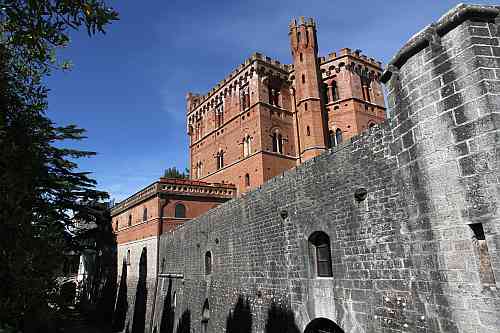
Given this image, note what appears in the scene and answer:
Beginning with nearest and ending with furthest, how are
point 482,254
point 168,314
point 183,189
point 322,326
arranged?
point 482,254
point 322,326
point 168,314
point 183,189

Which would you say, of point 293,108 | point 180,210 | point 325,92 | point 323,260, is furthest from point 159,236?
point 325,92

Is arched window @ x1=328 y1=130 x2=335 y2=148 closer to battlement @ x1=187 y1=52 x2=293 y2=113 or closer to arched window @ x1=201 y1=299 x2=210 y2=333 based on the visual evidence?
battlement @ x1=187 y1=52 x2=293 y2=113

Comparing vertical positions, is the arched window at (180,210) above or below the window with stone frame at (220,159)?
below

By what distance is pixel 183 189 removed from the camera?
1011 inches

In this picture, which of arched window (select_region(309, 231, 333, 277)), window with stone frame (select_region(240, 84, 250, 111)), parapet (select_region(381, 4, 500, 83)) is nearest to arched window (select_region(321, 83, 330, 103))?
window with stone frame (select_region(240, 84, 250, 111))

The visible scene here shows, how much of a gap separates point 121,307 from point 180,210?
9793 millimetres

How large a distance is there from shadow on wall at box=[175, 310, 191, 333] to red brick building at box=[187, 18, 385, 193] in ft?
38.3

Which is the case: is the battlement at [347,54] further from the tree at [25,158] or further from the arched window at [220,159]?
the tree at [25,158]

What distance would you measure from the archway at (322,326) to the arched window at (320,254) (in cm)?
108

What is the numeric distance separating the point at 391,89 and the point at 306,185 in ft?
12.3

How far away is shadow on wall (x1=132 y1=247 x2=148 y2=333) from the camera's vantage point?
909 inches

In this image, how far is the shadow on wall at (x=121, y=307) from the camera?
2639cm

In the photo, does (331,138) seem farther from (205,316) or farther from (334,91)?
(205,316)

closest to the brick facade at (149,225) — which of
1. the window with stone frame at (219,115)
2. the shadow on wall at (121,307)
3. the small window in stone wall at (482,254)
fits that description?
the shadow on wall at (121,307)
